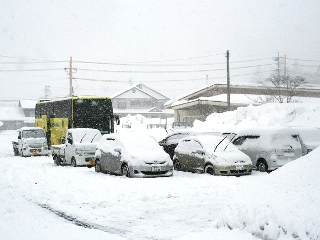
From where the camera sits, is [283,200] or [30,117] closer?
[283,200]

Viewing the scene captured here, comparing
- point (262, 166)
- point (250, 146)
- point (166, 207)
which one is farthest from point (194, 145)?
point (166, 207)

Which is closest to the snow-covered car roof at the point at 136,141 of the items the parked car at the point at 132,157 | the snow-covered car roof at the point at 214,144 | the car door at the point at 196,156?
the parked car at the point at 132,157

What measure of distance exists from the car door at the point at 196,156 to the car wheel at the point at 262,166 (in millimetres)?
2340

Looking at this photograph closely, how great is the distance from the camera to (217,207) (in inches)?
395

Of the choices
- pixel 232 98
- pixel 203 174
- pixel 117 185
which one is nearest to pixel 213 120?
pixel 232 98

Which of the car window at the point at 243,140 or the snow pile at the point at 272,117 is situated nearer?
the car window at the point at 243,140

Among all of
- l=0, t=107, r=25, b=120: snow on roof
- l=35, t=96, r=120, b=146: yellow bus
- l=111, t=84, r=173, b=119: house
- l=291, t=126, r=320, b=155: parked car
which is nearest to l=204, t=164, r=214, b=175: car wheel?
l=291, t=126, r=320, b=155: parked car

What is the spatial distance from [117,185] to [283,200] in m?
8.10

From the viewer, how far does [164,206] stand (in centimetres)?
1020

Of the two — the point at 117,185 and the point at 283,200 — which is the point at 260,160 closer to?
the point at 117,185

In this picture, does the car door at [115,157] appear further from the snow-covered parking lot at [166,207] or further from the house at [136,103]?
the house at [136,103]

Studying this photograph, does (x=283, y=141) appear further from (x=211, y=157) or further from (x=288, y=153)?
(x=211, y=157)

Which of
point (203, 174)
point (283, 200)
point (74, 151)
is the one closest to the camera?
point (283, 200)

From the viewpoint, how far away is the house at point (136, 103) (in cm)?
8569
